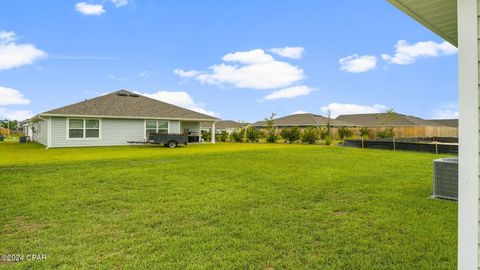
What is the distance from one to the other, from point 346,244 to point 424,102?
26.1 meters

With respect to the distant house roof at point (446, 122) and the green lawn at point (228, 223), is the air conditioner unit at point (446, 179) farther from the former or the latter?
the distant house roof at point (446, 122)

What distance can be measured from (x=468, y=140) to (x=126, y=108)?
21844mm

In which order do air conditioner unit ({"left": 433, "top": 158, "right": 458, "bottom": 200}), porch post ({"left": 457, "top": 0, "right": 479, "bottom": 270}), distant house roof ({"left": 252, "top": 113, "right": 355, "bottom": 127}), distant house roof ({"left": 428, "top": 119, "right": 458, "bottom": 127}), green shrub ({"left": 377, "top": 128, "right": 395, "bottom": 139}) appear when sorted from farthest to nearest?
1. distant house roof ({"left": 428, "top": 119, "right": 458, "bottom": 127})
2. distant house roof ({"left": 252, "top": 113, "right": 355, "bottom": 127})
3. green shrub ({"left": 377, "top": 128, "right": 395, "bottom": 139})
4. air conditioner unit ({"left": 433, "top": 158, "right": 458, "bottom": 200})
5. porch post ({"left": 457, "top": 0, "right": 479, "bottom": 270})

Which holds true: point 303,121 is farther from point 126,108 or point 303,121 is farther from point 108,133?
point 108,133

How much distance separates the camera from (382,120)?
43531mm

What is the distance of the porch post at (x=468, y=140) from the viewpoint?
174 cm

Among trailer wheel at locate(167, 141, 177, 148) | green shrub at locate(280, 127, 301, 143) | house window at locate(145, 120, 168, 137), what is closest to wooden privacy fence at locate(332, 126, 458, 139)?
green shrub at locate(280, 127, 301, 143)

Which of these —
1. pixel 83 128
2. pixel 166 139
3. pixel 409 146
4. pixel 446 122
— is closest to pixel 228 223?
pixel 409 146

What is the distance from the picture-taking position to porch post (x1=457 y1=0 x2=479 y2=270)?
5.69 ft

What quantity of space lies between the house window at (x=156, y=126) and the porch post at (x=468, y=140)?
20634 millimetres

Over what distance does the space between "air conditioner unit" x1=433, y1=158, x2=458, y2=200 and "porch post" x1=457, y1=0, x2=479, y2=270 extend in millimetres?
3614

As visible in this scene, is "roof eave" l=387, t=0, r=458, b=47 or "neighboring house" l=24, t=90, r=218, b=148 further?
"neighboring house" l=24, t=90, r=218, b=148

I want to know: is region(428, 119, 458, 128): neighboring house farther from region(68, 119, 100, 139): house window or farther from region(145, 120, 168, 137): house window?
region(68, 119, 100, 139): house window

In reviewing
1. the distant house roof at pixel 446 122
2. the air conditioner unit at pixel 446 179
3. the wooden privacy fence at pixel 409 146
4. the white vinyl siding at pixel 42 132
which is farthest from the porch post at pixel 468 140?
the distant house roof at pixel 446 122
